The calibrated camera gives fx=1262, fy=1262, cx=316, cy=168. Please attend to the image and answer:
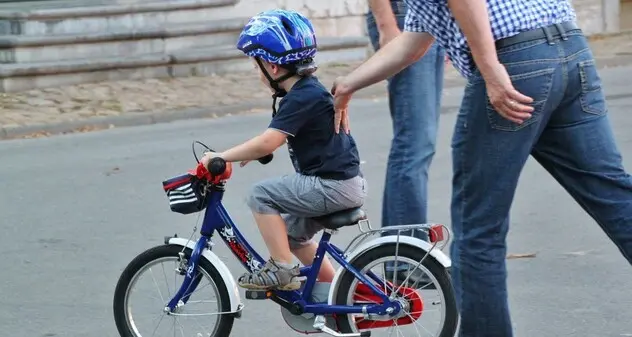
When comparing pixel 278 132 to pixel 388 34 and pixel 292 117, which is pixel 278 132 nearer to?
pixel 292 117

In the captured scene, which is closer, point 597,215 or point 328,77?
point 597,215

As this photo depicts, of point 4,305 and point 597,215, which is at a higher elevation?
point 597,215

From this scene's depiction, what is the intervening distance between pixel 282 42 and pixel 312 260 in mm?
825

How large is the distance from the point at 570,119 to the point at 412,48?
22.3 inches

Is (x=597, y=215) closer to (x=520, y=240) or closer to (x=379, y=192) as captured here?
(x=520, y=240)

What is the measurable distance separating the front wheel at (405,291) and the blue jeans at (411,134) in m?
0.99

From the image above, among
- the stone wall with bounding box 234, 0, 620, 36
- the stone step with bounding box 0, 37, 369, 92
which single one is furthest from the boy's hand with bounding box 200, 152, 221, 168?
the stone wall with bounding box 234, 0, 620, 36

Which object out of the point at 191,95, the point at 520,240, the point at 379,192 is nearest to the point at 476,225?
the point at 520,240

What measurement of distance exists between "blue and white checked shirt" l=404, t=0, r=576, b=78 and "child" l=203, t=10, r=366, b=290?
0.70 metres

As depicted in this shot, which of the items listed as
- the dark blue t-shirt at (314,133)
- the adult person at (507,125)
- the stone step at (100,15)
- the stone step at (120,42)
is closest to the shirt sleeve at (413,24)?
the adult person at (507,125)

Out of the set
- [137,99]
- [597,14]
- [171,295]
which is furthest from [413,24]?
[597,14]

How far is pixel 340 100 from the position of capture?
425 cm

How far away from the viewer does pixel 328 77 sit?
14555 millimetres

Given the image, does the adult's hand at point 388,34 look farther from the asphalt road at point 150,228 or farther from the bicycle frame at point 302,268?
the asphalt road at point 150,228
